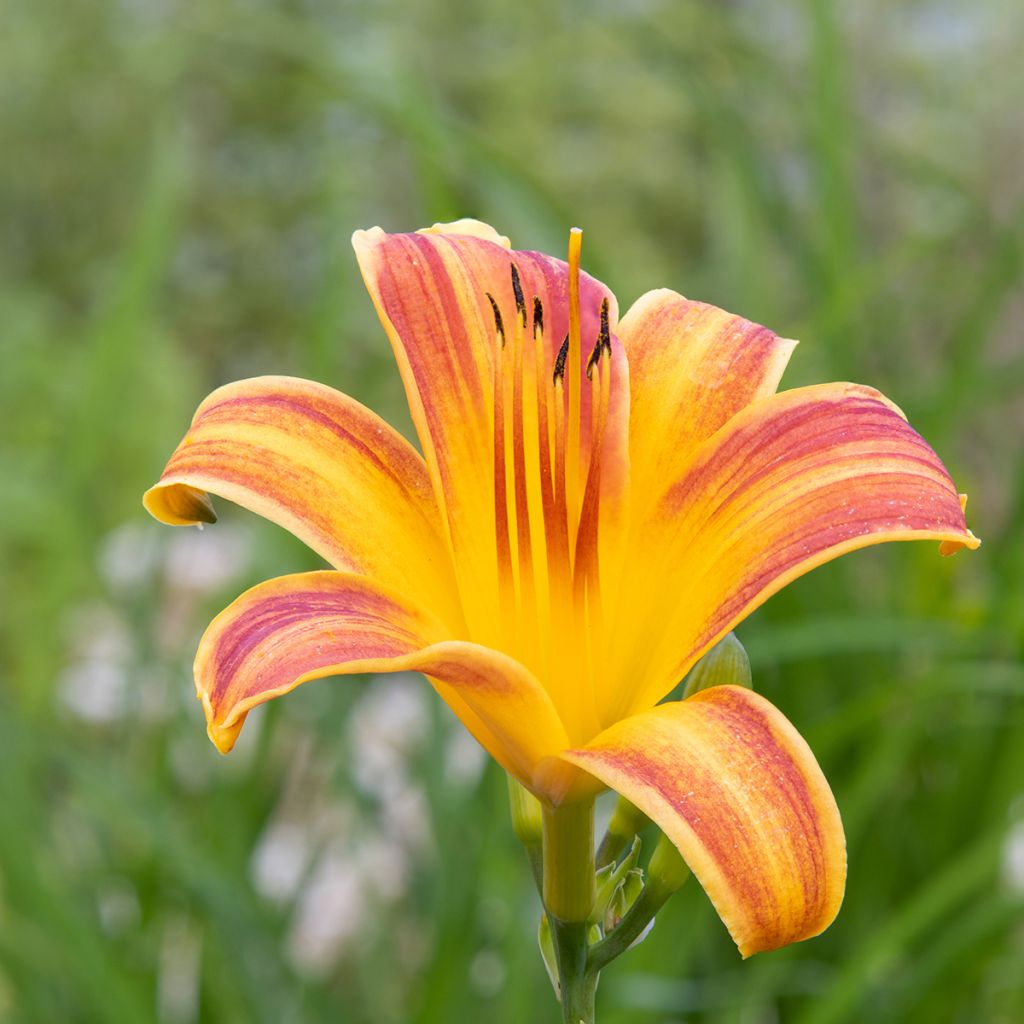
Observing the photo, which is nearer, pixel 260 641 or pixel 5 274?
pixel 260 641

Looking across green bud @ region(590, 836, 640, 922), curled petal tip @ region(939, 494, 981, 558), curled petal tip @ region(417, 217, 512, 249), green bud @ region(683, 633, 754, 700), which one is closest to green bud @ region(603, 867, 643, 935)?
green bud @ region(590, 836, 640, 922)

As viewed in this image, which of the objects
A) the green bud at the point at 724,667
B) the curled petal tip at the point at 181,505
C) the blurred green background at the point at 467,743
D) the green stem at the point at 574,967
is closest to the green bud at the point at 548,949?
the green stem at the point at 574,967

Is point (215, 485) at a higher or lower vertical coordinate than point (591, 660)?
higher

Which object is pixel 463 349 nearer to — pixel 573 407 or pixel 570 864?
pixel 573 407

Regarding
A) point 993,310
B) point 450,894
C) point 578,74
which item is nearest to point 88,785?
point 450,894

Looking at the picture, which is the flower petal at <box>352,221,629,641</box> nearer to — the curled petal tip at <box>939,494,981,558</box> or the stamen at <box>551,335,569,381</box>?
the stamen at <box>551,335,569,381</box>

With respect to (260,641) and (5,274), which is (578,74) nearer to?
(5,274)

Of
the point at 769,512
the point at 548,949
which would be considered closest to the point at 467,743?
the point at 548,949
